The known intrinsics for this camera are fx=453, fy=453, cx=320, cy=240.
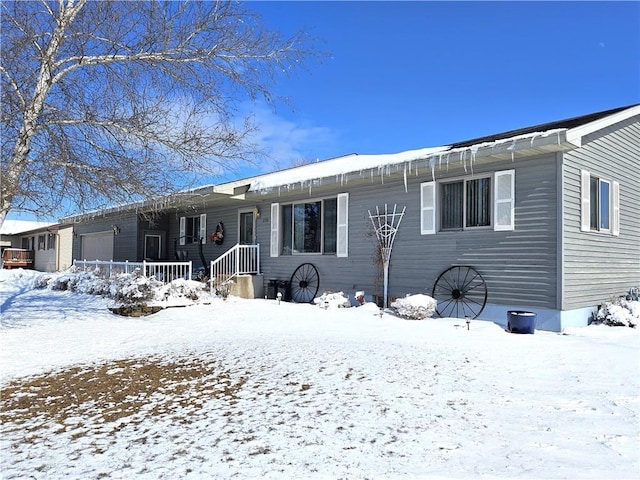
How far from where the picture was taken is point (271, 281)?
37.7ft

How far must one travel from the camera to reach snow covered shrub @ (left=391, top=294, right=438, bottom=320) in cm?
773

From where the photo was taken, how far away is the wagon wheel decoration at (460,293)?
7902 millimetres

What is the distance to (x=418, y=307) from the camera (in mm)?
7711

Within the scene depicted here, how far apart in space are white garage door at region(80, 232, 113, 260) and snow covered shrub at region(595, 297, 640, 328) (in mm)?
16820

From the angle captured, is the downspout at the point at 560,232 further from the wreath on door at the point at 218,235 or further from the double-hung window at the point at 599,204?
the wreath on door at the point at 218,235

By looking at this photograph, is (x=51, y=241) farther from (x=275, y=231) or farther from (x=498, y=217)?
(x=498, y=217)

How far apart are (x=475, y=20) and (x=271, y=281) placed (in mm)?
7494

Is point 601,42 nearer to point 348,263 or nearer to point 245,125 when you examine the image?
point 348,263

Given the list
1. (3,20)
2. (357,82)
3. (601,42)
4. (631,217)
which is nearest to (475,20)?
(601,42)

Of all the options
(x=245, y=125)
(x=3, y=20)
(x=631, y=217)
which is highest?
(x=3, y=20)

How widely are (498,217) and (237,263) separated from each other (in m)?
6.55

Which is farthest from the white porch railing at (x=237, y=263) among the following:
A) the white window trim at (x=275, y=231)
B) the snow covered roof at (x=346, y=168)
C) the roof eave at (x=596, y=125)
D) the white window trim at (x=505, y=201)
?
the roof eave at (x=596, y=125)

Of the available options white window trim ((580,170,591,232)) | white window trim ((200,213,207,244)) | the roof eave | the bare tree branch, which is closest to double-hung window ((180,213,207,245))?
white window trim ((200,213,207,244))

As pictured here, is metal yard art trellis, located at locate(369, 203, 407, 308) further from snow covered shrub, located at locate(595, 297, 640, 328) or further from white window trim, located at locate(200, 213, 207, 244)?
white window trim, located at locate(200, 213, 207, 244)
